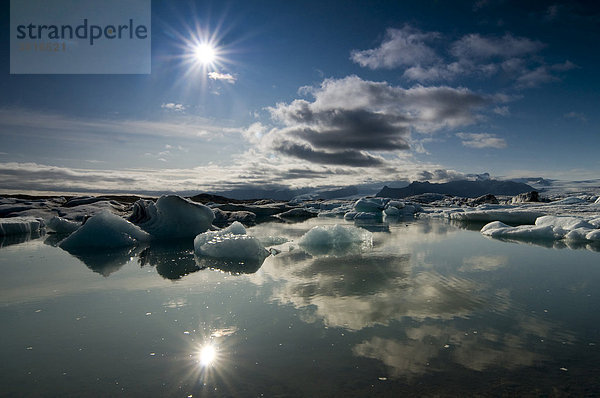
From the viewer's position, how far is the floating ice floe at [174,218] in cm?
1158

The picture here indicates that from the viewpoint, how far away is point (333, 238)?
9984 mm

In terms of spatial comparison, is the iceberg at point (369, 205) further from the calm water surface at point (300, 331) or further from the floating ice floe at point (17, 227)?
the calm water surface at point (300, 331)

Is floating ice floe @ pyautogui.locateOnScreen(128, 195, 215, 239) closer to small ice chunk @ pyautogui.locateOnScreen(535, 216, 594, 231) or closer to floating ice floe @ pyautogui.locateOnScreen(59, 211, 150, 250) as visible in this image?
floating ice floe @ pyautogui.locateOnScreen(59, 211, 150, 250)

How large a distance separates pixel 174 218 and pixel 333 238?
5991mm

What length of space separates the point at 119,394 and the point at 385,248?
7913 millimetres

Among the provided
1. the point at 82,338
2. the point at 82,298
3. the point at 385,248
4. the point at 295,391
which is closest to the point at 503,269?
the point at 385,248

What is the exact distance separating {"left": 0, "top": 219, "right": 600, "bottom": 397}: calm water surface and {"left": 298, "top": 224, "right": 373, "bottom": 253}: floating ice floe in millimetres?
3291

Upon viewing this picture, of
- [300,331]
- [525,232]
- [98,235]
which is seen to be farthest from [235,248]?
[525,232]

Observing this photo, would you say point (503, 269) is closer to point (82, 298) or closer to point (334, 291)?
point (334, 291)

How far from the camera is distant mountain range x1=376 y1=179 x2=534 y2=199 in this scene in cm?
15300

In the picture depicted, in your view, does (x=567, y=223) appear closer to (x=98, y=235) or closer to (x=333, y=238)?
(x=333, y=238)

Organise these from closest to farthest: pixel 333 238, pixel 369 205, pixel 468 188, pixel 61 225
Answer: pixel 333 238 → pixel 61 225 → pixel 369 205 → pixel 468 188

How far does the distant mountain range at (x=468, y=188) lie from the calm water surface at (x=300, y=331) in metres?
161

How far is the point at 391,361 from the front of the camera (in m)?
2.68
